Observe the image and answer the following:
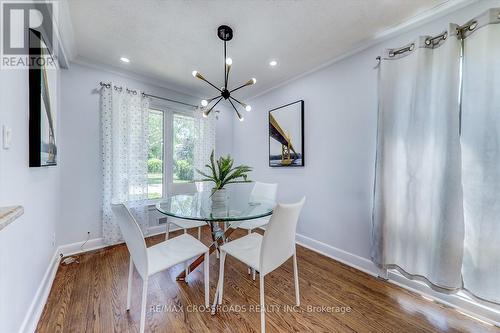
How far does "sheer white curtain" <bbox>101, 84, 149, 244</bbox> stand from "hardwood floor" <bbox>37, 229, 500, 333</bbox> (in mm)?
822

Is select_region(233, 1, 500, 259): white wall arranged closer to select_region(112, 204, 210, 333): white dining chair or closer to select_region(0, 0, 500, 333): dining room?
select_region(0, 0, 500, 333): dining room

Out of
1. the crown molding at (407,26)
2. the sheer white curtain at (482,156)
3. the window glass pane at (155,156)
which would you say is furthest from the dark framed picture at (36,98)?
the sheer white curtain at (482,156)

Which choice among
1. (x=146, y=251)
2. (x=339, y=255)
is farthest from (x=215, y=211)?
(x=339, y=255)

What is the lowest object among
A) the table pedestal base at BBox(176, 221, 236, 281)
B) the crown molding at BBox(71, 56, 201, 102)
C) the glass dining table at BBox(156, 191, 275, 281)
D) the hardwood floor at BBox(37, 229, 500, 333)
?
the hardwood floor at BBox(37, 229, 500, 333)

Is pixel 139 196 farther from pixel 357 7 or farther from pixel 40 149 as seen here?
pixel 357 7

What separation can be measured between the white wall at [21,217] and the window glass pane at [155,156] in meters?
1.48

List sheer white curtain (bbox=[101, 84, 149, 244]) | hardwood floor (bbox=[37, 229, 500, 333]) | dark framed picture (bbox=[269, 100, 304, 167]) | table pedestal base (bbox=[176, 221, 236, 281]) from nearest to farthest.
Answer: hardwood floor (bbox=[37, 229, 500, 333]), table pedestal base (bbox=[176, 221, 236, 281]), sheer white curtain (bbox=[101, 84, 149, 244]), dark framed picture (bbox=[269, 100, 304, 167])

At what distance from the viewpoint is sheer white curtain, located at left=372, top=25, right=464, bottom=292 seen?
1.51 m

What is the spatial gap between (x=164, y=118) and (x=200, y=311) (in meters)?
2.87

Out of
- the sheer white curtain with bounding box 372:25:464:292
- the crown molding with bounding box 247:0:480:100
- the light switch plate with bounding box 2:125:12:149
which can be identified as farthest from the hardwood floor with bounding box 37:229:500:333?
the crown molding with bounding box 247:0:480:100

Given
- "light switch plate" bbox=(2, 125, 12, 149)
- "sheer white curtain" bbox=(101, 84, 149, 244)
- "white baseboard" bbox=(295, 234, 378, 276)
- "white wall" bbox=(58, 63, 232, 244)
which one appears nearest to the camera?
"light switch plate" bbox=(2, 125, 12, 149)

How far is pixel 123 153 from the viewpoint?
2742mm

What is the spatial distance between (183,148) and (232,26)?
2.23 meters

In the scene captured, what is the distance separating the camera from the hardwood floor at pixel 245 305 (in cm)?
141
